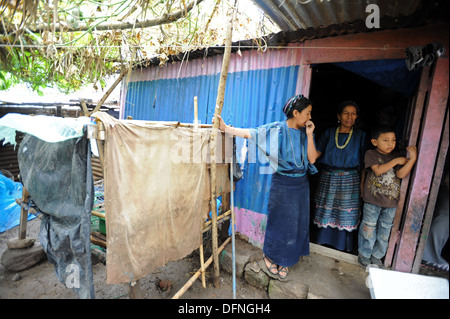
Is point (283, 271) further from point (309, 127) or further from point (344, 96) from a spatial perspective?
point (344, 96)

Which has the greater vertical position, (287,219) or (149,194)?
(149,194)

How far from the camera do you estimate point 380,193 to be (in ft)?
9.68

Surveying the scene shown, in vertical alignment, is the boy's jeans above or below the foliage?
below

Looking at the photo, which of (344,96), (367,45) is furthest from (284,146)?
(344,96)

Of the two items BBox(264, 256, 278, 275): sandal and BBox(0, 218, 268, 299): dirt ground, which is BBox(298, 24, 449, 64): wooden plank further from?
BBox(0, 218, 268, 299): dirt ground

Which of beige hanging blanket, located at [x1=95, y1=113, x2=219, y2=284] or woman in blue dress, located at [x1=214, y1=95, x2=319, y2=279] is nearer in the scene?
beige hanging blanket, located at [x1=95, y1=113, x2=219, y2=284]


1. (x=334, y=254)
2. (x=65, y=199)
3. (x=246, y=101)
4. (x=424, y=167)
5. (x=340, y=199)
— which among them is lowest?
(x=334, y=254)

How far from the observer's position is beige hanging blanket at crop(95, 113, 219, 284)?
6.93ft

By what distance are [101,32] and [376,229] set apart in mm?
5544

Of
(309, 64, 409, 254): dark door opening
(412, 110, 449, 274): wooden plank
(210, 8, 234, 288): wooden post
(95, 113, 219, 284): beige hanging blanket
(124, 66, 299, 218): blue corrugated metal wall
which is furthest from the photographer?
(309, 64, 409, 254): dark door opening

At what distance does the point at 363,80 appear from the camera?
17.9 feet

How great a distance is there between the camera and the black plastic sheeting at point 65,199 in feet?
7.59

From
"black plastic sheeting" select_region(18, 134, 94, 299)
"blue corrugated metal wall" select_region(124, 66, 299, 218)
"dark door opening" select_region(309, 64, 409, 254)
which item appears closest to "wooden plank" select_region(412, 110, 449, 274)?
"blue corrugated metal wall" select_region(124, 66, 299, 218)

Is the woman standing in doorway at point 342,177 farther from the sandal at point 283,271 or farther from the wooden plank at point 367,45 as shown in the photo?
the sandal at point 283,271
